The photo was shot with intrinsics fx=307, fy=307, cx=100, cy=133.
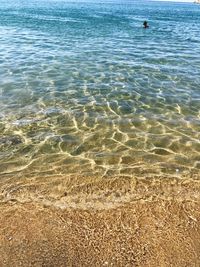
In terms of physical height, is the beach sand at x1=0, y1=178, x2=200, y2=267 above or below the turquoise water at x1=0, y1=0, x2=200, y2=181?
above

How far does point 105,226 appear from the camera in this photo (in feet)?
27.1

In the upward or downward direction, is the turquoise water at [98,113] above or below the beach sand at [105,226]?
below

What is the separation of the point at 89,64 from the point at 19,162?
1503cm

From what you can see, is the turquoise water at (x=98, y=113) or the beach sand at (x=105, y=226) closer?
the beach sand at (x=105, y=226)

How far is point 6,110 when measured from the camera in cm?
1568

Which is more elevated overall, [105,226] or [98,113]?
[105,226]

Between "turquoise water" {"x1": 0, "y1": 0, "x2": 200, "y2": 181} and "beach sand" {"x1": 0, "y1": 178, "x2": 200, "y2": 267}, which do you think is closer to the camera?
"beach sand" {"x1": 0, "y1": 178, "x2": 200, "y2": 267}

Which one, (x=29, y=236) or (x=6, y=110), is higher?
(x=29, y=236)

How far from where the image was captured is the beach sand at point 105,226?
23.9ft

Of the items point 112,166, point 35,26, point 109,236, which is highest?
point 109,236

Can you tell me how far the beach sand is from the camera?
7.29 meters

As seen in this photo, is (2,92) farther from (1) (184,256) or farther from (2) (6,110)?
(1) (184,256)

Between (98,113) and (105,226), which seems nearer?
(105,226)

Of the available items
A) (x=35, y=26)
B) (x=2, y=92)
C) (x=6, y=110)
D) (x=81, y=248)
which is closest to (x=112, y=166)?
(x=81, y=248)
